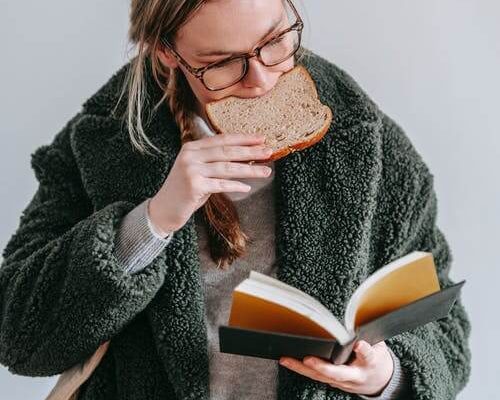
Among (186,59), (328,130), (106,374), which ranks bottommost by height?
(106,374)

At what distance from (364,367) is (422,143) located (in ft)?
1.71

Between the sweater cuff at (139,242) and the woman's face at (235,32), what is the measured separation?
0.20 m

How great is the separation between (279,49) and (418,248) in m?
0.38

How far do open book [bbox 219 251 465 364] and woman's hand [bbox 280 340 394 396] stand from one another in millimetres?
15

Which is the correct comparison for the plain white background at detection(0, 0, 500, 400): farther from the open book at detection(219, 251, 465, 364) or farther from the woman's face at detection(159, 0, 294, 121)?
the open book at detection(219, 251, 465, 364)

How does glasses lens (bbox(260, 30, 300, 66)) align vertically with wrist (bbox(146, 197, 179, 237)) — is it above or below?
above

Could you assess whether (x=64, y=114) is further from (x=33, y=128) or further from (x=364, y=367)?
(x=364, y=367)

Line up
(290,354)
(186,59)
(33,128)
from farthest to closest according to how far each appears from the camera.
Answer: (33,128) < (186,59) < (290,354)

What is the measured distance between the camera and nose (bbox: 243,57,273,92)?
0.96 m

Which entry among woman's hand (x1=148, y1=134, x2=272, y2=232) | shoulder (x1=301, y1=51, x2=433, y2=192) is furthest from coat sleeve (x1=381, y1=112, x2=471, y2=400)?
woman's hand (x1=148, y1=134, x2=272, y2=232)

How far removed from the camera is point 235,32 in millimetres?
926

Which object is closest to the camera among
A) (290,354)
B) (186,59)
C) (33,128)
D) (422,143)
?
(290,354)

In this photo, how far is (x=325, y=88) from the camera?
1.10 meters

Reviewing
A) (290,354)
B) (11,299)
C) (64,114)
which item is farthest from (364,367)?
(64,114)
